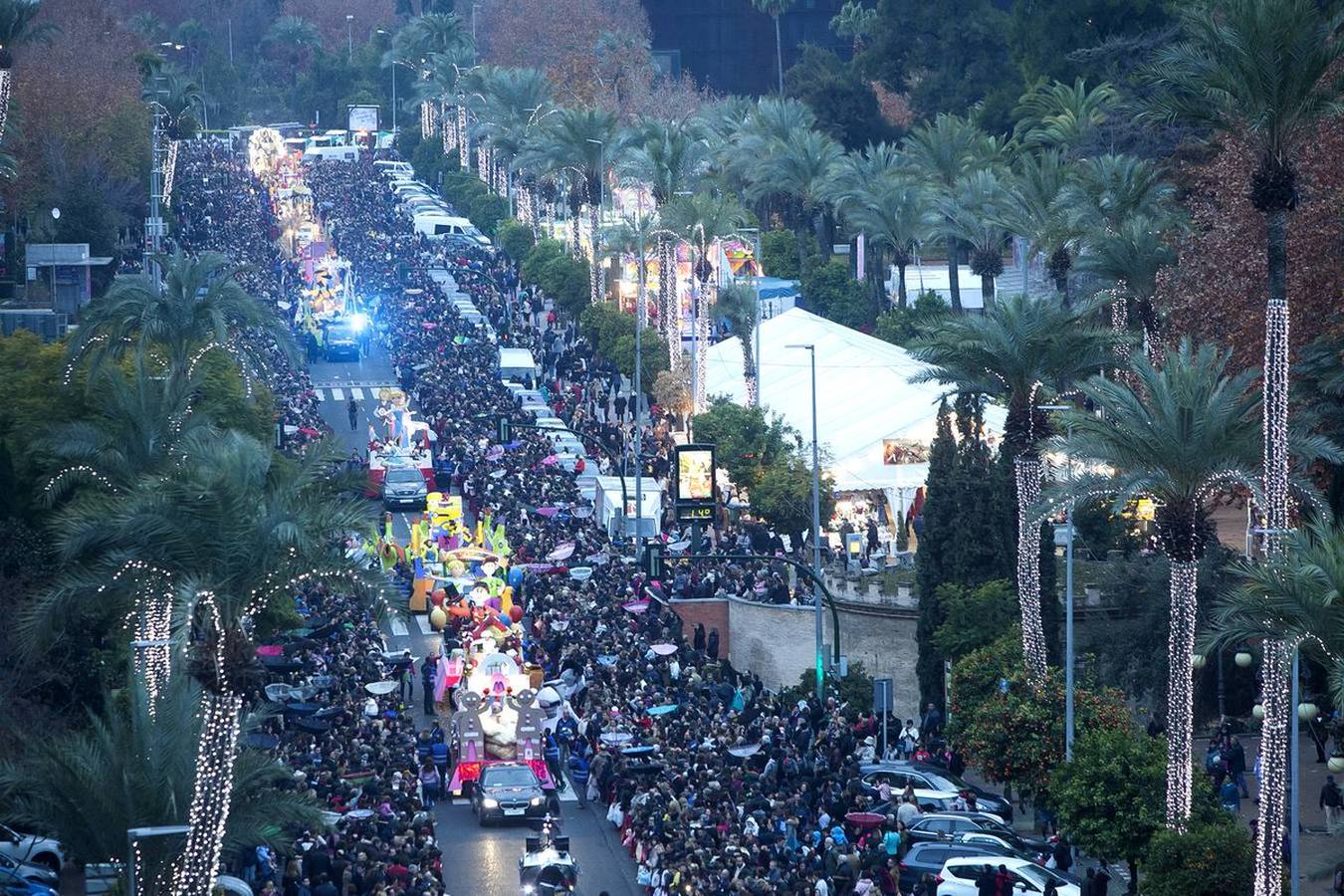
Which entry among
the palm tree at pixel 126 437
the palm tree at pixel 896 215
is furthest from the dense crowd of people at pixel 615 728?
the palm tree at pixel 896 215

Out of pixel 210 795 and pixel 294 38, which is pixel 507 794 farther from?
pixel 294 38

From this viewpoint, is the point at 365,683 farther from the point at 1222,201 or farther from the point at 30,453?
the point at 1222,201

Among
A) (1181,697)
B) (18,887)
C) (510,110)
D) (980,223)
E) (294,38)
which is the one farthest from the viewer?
(294,38)

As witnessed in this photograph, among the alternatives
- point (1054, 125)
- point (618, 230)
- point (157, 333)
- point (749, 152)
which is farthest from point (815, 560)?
point (749, 152)

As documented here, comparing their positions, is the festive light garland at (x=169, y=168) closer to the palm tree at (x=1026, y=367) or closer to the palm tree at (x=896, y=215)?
the palm tree at (x=896, y=215)

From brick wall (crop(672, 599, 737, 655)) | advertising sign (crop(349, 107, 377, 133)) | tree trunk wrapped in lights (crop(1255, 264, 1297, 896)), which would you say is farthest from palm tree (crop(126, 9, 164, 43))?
tree trunk wrapped in lights (crop(1255, 264, 1297, 896))

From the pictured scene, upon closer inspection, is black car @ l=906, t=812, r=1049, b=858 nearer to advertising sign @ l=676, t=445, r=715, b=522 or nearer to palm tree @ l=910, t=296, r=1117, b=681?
palm tree @ l=910, t=296, r=1117, b=681

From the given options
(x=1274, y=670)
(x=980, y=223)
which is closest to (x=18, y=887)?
(x=1274, y=670)
